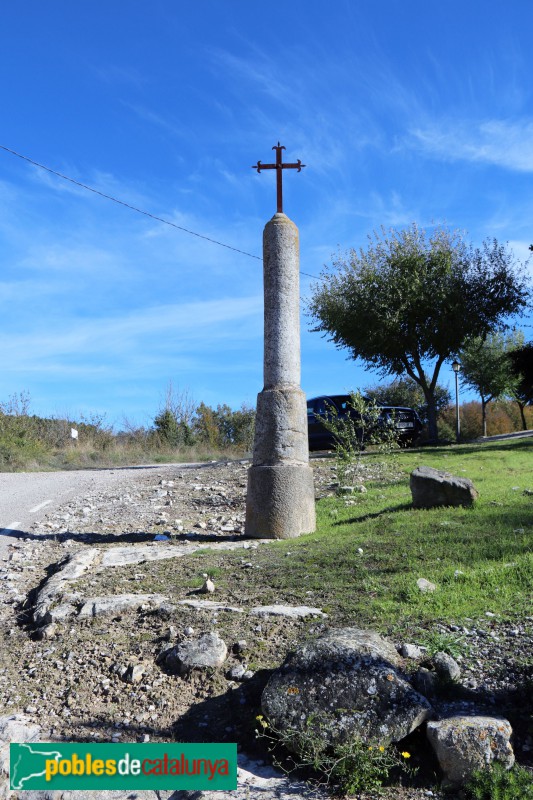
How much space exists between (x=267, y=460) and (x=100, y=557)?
237 centimetres

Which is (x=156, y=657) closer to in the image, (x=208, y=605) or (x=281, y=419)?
(x=208, y=605)

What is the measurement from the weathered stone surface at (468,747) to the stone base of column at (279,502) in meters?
5.07

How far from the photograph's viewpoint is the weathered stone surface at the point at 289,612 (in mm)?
5000

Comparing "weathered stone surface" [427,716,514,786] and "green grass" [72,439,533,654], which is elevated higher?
"green grass" [72,439,533,654]

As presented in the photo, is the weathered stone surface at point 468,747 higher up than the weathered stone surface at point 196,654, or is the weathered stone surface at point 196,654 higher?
the weathered stone surface at point 196,654

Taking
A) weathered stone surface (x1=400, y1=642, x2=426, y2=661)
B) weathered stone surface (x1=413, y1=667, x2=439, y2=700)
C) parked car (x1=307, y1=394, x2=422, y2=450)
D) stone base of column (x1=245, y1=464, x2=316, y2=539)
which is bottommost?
weathered stone surface (x1=413, y1=667, x2=439, y2=700)

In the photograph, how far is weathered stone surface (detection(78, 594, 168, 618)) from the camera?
5473 millimetres

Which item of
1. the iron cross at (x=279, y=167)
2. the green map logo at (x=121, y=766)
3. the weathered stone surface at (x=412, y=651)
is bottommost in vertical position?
the green map logo at (x=121, y=766)

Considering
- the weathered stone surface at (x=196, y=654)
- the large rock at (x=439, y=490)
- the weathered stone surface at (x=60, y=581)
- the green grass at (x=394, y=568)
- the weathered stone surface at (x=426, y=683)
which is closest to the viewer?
the weathered stone surface at (x=426, y=683)

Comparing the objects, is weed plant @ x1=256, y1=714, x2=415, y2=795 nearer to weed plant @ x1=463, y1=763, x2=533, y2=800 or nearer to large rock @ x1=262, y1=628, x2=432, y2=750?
large rock @ x1=262, y1=628, x2=432, y2=750

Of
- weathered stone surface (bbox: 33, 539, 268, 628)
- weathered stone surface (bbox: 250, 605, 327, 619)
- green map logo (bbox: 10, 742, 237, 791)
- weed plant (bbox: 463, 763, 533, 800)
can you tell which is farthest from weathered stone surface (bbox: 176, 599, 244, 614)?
weed plant (bbox: 463, 763, 533, 800)

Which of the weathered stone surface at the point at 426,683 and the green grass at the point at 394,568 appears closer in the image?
the weathered stone surface at the point at 426,683

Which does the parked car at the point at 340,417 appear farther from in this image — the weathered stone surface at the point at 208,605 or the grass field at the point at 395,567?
the weathered stone surface at the point at 208,605

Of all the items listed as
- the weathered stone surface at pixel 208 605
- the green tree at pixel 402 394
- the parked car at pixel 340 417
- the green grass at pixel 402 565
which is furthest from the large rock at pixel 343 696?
the green tree at pixel 402 394
